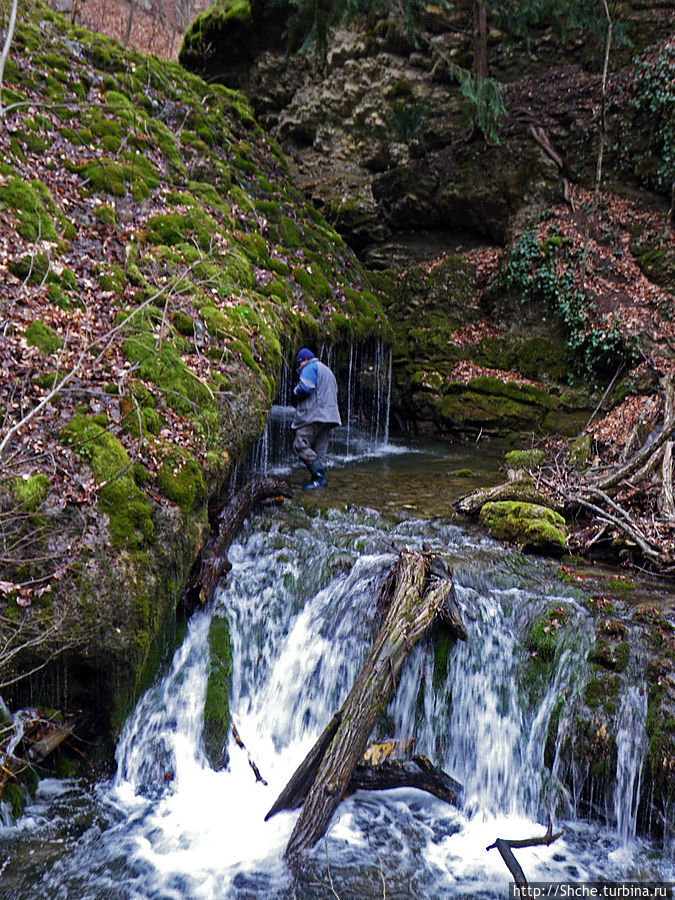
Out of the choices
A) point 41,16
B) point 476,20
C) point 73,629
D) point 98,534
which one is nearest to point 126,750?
point 73,629

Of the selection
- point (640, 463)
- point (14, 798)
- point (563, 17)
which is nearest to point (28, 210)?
point (14, 798)

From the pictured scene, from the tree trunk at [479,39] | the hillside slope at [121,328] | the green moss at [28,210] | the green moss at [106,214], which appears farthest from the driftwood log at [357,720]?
the tree trunk at [479,39]

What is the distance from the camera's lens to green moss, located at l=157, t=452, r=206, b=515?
553 centimetres

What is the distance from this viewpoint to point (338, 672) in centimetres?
543

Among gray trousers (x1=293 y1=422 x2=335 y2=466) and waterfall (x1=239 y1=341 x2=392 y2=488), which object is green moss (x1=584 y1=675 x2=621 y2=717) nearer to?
gray trousers (x1=293 y1=422 x2=335 y2=466)

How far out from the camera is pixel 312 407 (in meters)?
8.70

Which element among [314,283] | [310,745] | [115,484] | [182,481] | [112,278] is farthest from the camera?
[314,283]

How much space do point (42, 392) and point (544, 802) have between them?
5763mm

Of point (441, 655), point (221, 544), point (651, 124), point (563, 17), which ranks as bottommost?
point (441, 655)

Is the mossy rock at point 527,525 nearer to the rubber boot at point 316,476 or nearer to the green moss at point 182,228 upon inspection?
the rubber boot at point 316,476

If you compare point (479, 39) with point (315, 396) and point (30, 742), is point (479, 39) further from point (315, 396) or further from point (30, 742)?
point (30, 742)

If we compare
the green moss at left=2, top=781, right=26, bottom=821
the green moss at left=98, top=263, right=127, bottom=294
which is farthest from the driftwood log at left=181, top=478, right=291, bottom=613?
the green moss at left=98, top=263, right=127, bottom=294

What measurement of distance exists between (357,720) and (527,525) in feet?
11.3

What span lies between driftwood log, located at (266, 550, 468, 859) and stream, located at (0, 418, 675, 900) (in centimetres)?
24
